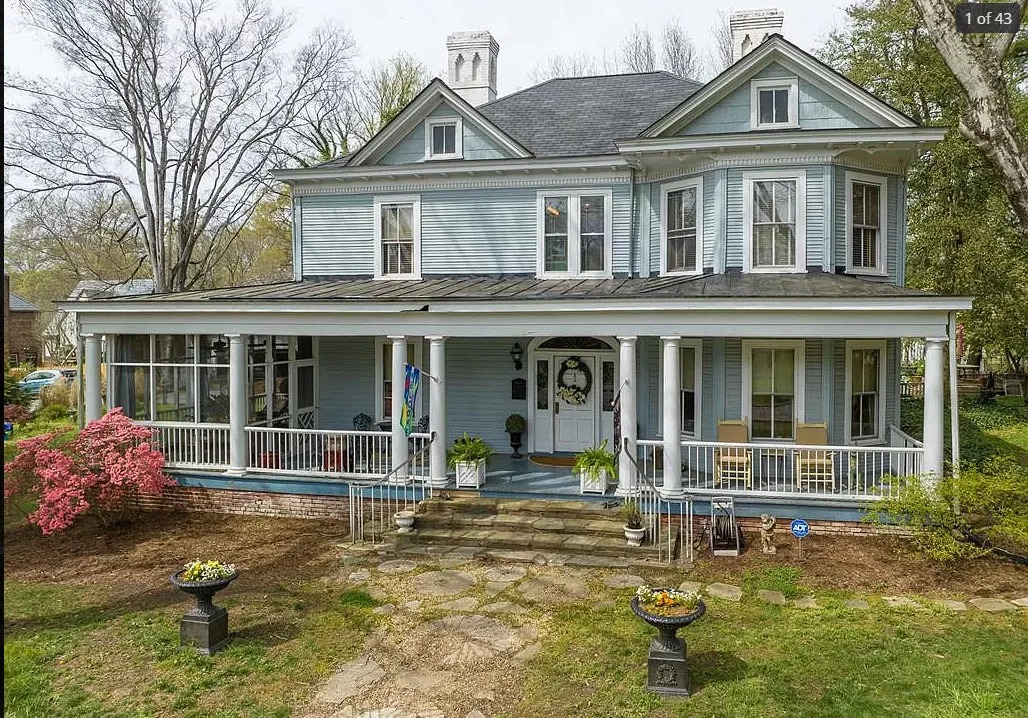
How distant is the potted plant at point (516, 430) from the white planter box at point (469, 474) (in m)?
2.57

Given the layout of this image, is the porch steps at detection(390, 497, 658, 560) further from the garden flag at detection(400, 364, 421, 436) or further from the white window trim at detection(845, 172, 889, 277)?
the white window trim at detection(845, 172, 889, 277)

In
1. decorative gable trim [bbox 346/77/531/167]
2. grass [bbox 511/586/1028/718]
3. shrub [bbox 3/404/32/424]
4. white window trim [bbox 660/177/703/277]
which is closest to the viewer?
grass [bbox 511/586/1028/718]

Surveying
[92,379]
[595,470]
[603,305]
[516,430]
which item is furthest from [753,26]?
[92,379]

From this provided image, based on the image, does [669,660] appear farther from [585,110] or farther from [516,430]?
[585,110]

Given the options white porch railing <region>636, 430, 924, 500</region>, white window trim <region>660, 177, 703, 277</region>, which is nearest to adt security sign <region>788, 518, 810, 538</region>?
white porch railing <region>636, 430, 924, 500</region>

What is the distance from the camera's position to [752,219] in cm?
1344

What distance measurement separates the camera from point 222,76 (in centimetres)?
2805

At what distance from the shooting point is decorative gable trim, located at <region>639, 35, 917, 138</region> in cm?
1313

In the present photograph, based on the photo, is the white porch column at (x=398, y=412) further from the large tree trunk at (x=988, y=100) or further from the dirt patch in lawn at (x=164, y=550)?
the large tree trunk at (x=988, y=100)

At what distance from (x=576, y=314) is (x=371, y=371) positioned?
5765 millimetres

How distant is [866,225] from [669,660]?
10013 mm

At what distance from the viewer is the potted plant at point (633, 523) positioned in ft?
35.1

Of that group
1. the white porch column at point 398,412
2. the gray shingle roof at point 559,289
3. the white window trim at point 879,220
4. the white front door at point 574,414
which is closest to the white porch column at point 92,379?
the gray shingle roof at point 559,289

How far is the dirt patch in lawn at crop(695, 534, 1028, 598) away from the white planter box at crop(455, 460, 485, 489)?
3796 mm
